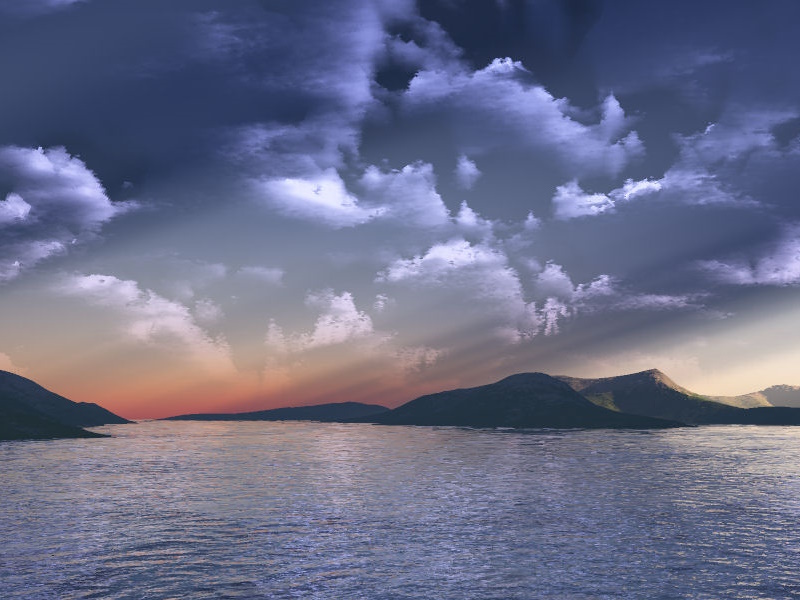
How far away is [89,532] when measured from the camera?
54344 mm

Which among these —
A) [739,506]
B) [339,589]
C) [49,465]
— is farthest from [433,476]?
[49,465]

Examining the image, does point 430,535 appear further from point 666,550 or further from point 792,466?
point 792,466

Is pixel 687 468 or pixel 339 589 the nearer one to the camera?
pixel 339 589

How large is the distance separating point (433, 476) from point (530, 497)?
2795 cm

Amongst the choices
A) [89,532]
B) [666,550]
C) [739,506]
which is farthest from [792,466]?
[89,532]

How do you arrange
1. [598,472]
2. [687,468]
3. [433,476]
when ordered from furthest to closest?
[687,468] < [598,472] < [433,476]

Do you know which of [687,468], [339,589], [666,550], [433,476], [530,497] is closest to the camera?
[339,589]

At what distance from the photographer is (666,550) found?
47188 millimetres

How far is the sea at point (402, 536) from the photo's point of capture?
37531 millimetres

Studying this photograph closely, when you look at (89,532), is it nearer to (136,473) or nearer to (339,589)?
(339,589)

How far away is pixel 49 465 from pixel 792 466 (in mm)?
158169

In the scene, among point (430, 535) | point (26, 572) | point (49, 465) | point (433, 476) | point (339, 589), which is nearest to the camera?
point (339, 589)

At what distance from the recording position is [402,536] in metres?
51.9

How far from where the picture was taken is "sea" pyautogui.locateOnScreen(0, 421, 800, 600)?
123ft
